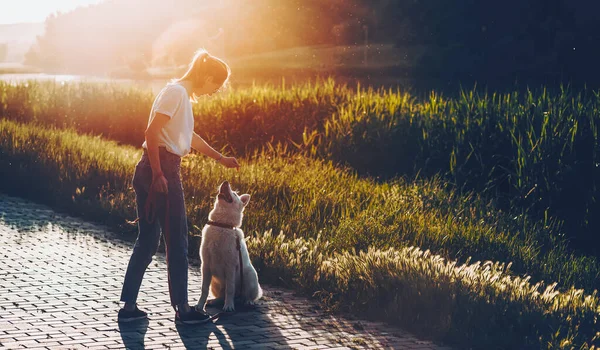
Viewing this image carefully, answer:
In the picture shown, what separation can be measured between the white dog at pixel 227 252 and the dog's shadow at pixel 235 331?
0.12m

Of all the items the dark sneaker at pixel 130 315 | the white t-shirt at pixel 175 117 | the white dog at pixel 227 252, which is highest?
the white t-shirt at pixel 175 117

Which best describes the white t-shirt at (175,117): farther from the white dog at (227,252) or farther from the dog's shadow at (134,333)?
the dog's shadow at (134,333)

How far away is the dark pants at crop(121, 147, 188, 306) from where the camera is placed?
6.19 metres

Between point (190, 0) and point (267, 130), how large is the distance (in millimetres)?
55017

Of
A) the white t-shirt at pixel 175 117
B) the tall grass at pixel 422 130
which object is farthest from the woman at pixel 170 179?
the tall grass at pixel 422 130

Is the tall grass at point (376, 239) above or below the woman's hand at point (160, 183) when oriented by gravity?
below

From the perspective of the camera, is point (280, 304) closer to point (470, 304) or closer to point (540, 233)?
point (470, 304)

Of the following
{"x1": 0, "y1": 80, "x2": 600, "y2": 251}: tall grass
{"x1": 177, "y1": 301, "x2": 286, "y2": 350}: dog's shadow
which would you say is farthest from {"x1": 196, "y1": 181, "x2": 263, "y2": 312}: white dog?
{"x1": 0, "y1": 80, "x2": 600, "y2": 251}: tall grass

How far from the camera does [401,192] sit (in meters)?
12.3

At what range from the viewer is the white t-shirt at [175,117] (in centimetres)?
594

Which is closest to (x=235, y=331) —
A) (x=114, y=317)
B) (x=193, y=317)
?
(x=193, y=317)

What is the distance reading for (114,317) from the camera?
21.5ft

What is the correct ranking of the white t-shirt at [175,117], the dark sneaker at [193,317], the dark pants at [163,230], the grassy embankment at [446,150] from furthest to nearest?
the grassy embankment at [446,150]
the dark sneaker at [193,317]
the dark pants at [163,230]
the white t-shirt at [175,117]

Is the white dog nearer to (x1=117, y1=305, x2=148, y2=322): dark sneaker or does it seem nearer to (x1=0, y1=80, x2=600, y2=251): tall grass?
(x1=117, y1=305, x2=148, y2=322): dark sneaker
